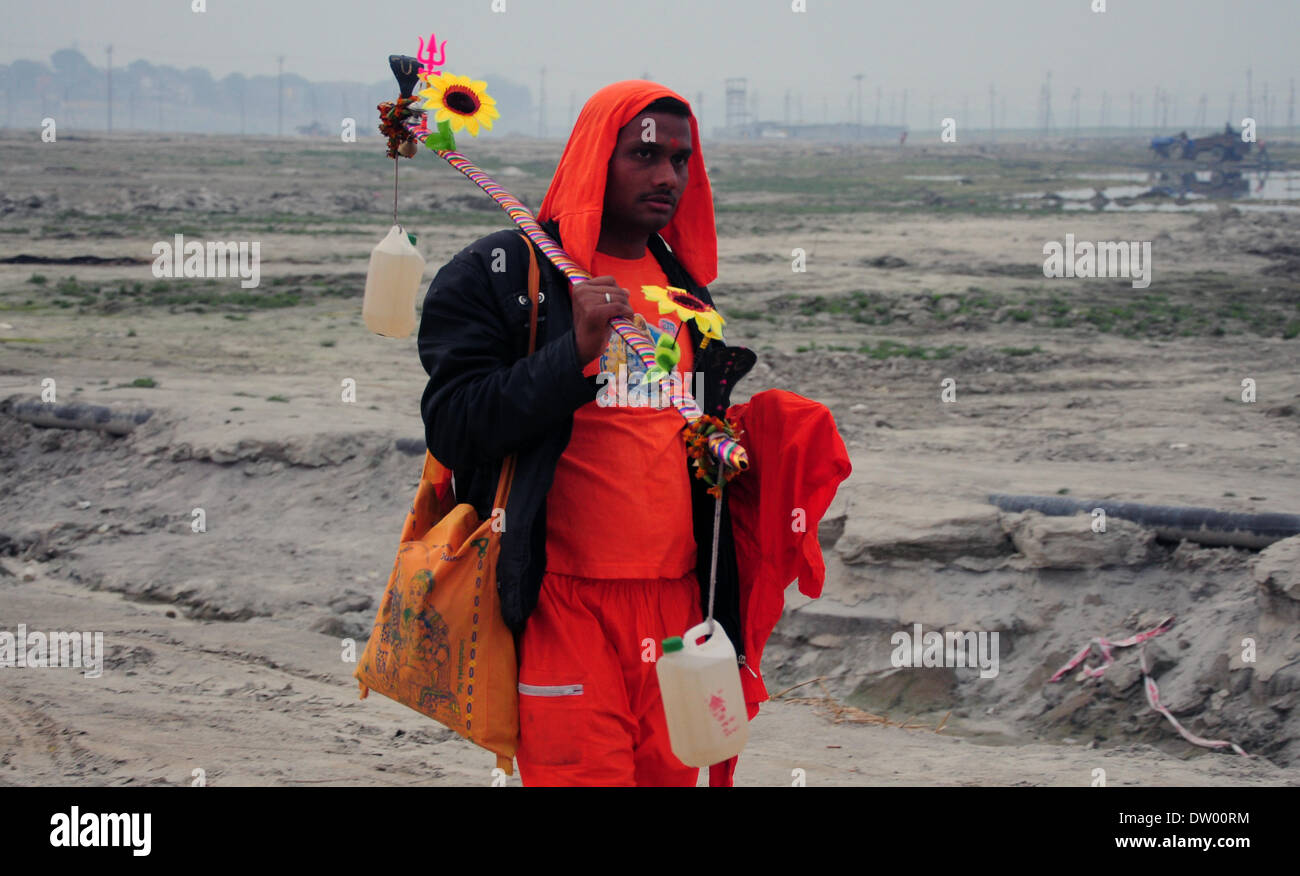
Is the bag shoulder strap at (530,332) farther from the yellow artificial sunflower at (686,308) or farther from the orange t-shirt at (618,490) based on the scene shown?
the yellow artificial sunflower at (686,308)

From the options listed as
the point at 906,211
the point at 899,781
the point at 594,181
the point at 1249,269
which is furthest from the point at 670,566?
the point at 906,211

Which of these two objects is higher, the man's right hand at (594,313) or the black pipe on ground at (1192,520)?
the man's right hand at (594,313)

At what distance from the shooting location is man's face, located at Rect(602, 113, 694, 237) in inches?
92.5

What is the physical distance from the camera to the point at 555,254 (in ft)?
7.53

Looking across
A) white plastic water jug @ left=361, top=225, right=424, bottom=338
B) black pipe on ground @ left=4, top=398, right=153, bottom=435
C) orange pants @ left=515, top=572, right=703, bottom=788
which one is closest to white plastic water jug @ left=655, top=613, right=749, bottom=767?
orange pants @ left=515, top=572, right=703, bottom=788

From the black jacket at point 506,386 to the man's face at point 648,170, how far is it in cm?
19

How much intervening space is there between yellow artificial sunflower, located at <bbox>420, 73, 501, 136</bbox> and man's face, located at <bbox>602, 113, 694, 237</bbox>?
324 millimetres

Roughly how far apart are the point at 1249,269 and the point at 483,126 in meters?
18.1

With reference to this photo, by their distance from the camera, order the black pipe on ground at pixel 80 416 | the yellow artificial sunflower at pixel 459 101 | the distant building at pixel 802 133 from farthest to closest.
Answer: the distant building at pixel 802 133, the black pipe on ground at pixel 80 416, the yellow artificial sunflower at pixel 459 101

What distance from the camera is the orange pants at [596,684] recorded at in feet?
7.43

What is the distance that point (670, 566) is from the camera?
2.38m

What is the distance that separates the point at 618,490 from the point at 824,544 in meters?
3.81

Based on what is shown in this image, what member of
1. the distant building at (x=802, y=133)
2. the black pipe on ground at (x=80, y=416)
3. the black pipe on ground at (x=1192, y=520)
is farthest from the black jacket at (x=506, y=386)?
the distant building at (x=802, y=133)

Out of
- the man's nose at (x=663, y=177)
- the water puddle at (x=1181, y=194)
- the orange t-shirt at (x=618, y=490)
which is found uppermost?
the water puddle at (x=1181, y=194)
